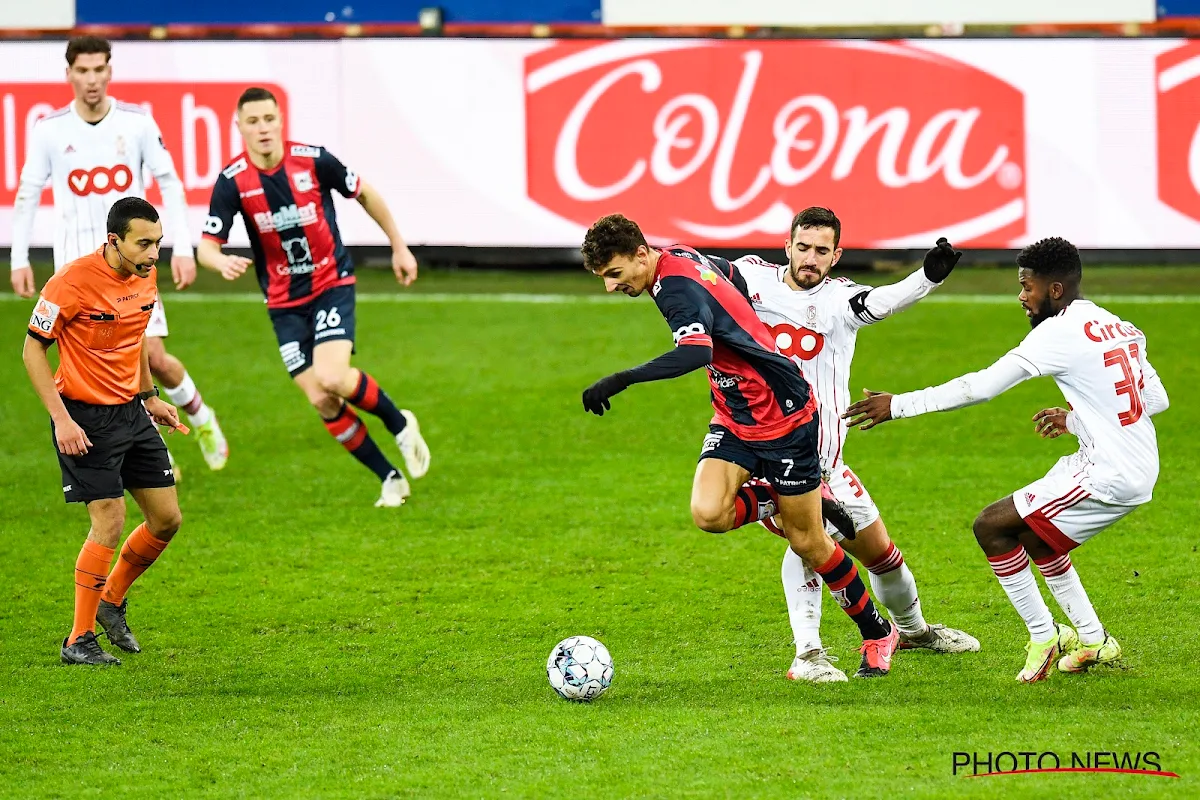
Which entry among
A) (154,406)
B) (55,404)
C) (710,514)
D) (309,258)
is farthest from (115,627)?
(309,258)

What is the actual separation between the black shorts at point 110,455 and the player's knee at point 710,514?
2379 mm

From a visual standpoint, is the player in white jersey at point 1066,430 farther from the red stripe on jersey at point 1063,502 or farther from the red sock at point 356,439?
the red sock at point 356,439

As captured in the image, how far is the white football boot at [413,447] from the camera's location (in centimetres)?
964

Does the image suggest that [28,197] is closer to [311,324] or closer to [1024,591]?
[311,324]

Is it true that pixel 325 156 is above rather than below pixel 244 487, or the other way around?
above

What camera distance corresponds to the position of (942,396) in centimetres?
597

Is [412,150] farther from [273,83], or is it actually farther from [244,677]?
[244,677]

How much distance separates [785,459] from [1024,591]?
1120mm

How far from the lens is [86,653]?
266 inches

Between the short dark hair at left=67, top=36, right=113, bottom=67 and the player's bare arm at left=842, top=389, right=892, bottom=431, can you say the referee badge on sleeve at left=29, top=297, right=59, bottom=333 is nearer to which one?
the short dark hair at left=67, top=36, right=113, bottom=67

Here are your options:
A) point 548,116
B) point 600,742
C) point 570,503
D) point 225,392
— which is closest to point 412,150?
point 548,116

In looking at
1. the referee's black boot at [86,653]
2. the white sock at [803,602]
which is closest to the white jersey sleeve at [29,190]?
the referee's black boot at [86,653]

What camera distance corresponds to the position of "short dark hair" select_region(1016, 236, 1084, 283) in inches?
241

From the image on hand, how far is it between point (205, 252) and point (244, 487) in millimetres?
1779
